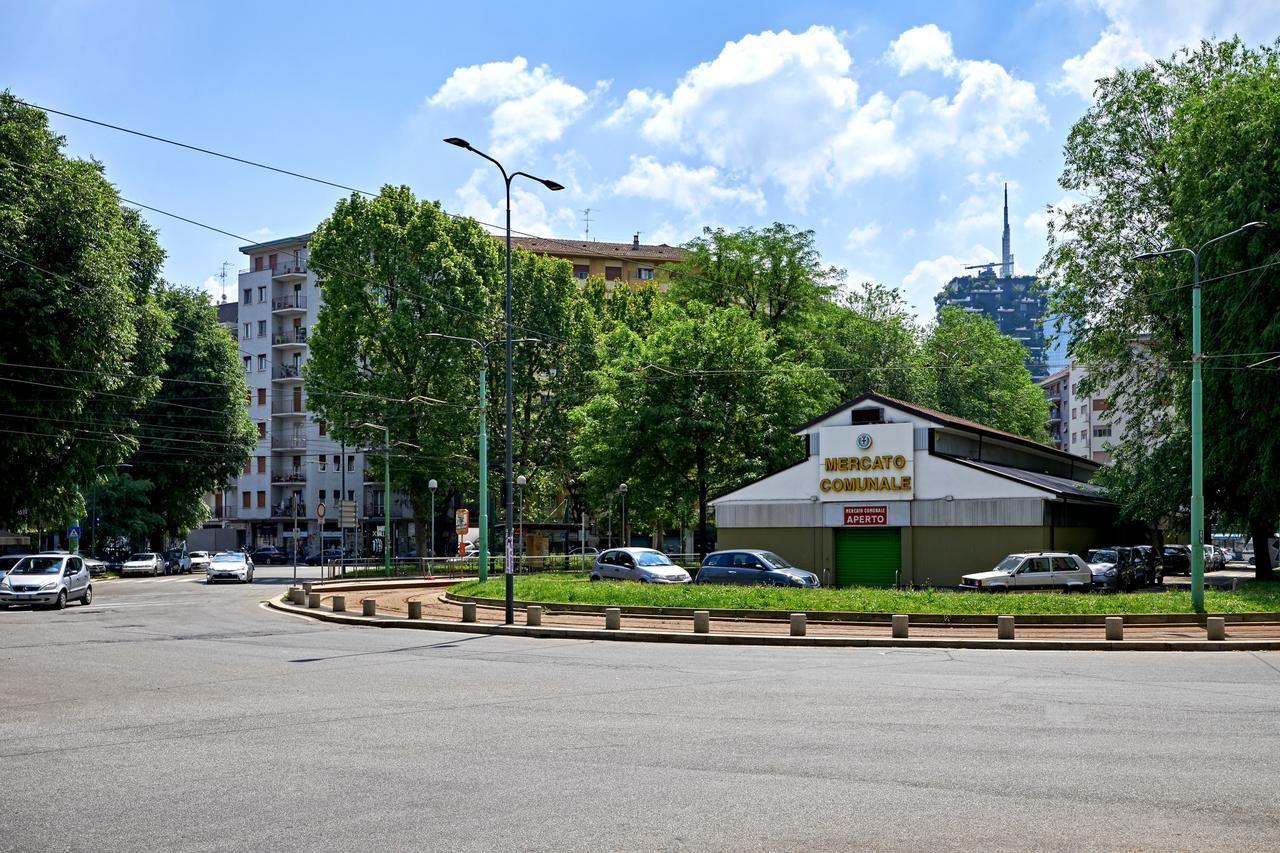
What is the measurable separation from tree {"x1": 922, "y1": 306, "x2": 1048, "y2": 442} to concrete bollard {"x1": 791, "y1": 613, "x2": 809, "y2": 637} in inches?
1777

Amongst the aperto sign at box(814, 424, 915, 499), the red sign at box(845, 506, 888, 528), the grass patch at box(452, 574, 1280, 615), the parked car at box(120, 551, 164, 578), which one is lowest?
the parked car at box(120, 551, 164, 578)

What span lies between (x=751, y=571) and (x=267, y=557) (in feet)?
217

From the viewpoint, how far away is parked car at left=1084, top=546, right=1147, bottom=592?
127 feet

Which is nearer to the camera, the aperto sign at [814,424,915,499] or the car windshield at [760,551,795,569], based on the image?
the car windshield at [760,551,795,569]

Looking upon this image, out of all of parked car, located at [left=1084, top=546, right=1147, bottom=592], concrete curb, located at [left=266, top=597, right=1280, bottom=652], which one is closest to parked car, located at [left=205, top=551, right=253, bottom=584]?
concrete curb, located at [left=266, top=597, right=1280, bottom=652]

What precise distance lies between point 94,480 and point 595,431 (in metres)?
21.1

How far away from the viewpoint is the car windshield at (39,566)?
34050 mm

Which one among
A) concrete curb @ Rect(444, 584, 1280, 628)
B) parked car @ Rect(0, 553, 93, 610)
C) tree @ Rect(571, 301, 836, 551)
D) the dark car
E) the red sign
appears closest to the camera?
concrete curb @ Rect(444, 584, 1280, 628)

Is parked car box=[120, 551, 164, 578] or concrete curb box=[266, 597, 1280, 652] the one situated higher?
concrete curb box=[266, 597, 1280, 652]

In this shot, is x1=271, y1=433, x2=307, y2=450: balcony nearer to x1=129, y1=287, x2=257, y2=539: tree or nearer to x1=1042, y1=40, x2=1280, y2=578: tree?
x1=129, y1=287, x2=257, y2=539: tree

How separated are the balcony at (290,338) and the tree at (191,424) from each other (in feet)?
97.6

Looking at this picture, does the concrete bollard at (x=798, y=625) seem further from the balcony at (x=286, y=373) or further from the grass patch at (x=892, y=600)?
the balcony at (x=286, y=373)

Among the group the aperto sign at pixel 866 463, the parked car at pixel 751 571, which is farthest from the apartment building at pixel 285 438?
the parked car at pixel 751 571

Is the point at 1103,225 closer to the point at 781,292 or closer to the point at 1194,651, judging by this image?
the point at 781,292
